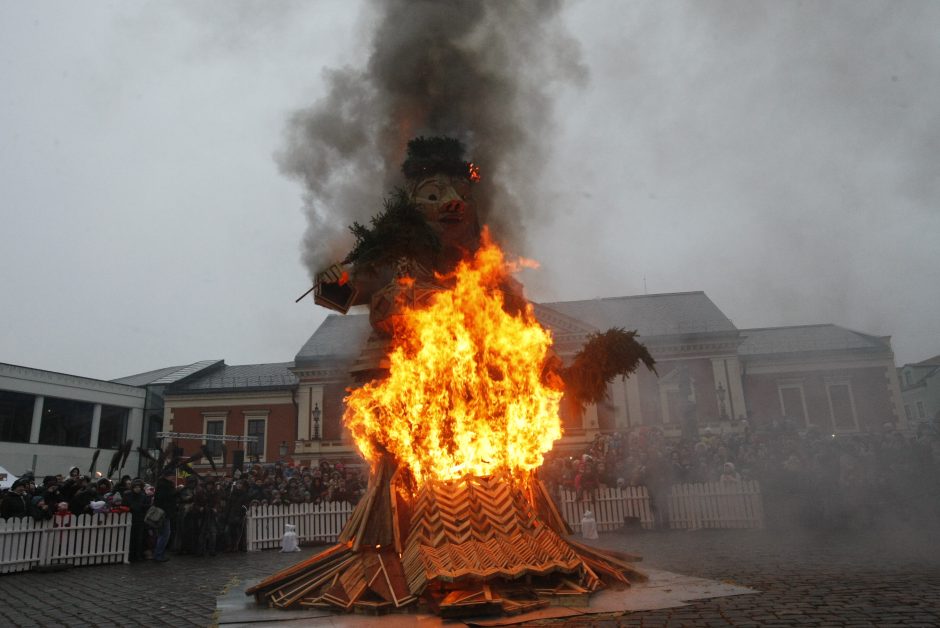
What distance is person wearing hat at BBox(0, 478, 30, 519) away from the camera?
37.7 ft

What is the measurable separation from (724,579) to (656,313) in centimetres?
3344

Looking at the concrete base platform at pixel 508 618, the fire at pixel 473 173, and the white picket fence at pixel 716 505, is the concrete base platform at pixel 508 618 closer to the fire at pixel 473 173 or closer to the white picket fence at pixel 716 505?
the fire at pixel 473 173

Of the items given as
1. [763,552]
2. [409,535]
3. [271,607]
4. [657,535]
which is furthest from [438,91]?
[657,535]

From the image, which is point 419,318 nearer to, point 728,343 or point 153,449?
point 728,343

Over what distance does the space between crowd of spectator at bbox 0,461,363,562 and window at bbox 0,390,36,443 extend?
74.5 feet

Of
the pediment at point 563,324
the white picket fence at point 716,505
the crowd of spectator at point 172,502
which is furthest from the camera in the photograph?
the pediment at point 563,324

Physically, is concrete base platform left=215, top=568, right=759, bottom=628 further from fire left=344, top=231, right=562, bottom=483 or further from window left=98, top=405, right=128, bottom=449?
window left=98, top=405, right=128, bottom=449

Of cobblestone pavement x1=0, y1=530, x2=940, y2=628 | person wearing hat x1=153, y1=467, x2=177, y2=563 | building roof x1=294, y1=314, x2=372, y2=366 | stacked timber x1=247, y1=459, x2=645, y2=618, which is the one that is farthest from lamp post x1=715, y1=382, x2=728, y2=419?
stacked timber x1=247, y1=459, x2=645, y2=618

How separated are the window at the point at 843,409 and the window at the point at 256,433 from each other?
34218mm

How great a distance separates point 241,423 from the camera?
128 feet

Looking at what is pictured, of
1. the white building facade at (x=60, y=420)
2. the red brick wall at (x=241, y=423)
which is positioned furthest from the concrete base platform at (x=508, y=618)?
the red brick wall at (x=241, y=423)

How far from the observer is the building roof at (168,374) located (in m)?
41.0

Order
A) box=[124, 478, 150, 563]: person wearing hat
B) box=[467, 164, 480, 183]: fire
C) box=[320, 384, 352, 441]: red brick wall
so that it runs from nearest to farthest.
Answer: box=[467, 164, 480, 183]: fire < box=[124, 478, 150, 563]: person wearing hat < box=[320, 384, 352, 441]: red brick wall

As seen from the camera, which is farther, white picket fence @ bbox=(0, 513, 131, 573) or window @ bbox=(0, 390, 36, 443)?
window @ bbox=(0, 390, 36, 443)
